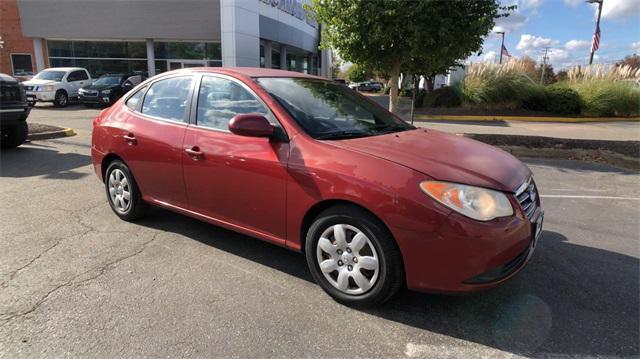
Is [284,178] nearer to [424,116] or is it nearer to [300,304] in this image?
[300,304]

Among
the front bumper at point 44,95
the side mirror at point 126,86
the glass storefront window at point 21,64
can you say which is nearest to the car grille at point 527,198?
the side mirror at point 126,86

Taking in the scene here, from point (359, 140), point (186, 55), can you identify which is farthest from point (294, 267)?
point (186, 55)

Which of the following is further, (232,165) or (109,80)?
(109,80)

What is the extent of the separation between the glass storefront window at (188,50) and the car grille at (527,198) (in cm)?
2543

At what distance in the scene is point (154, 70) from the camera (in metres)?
26.8

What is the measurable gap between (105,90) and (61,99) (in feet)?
7.43

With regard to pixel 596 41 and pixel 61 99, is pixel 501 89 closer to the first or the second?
pixel 596 41

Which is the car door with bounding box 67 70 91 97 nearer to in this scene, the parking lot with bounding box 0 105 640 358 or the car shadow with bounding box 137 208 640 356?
the parking lot with bounding box 0 105 640 358

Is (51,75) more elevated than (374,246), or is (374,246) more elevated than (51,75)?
(51,75)

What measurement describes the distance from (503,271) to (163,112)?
3266 millimetres

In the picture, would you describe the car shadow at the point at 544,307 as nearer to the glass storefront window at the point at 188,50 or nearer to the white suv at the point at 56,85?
the white suv at the point at 56,85

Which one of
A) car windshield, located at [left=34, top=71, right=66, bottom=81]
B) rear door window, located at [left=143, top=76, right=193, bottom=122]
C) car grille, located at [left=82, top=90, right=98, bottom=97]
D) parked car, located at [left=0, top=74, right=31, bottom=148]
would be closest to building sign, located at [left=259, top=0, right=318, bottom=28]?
car grille, located at [left=82, top=90, right=98, bottom=97]

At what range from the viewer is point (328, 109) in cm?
371

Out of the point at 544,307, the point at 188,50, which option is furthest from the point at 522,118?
the point at 188,50
